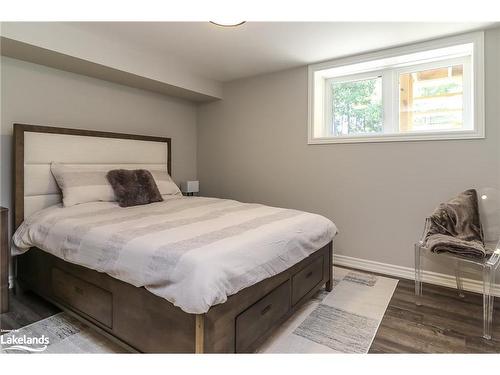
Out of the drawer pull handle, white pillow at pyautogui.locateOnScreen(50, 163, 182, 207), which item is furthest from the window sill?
white pillow at pyautogui.locateOnScreen(50, 163, 182, 207)

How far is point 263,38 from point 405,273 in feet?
8.59

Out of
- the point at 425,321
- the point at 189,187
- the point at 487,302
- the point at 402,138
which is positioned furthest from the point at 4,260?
the point at 402,138


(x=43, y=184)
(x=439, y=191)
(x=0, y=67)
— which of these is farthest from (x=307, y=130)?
(x=0, y=67)

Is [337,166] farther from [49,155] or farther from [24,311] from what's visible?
[24,311]

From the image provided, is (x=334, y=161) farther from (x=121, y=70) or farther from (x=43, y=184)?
(x=43, y=184)

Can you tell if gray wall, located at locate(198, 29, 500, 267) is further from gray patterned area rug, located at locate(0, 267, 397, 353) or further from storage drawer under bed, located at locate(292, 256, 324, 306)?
storage drawer under bed, located at locate(292, 256, 324, 306)

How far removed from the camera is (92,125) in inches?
120

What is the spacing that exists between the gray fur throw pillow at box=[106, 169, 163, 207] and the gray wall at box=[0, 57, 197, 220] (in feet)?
2.34

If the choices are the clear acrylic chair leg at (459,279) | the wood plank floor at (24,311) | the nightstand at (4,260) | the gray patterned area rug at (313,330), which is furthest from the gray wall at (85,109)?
the clear acrylic chair leg at (459,279)

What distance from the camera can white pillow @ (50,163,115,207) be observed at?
2.48 meters

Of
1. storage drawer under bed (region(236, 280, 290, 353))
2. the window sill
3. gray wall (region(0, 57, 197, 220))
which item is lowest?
storage drawer under bed (region(236, 280, 290, 353))

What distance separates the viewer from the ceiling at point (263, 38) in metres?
2.37

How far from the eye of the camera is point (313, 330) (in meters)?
1.88

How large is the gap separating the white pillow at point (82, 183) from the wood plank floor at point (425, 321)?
851mm
